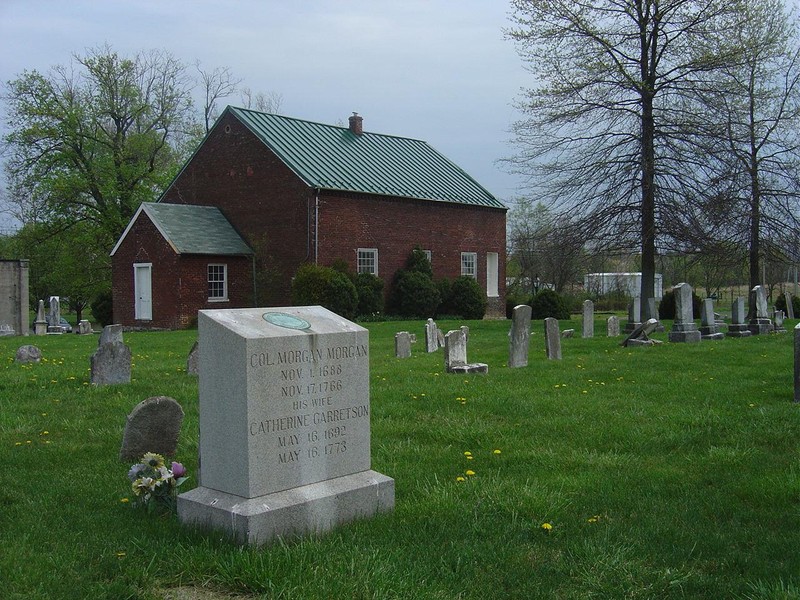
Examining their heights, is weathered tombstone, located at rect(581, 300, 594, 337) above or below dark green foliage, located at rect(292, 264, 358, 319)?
below

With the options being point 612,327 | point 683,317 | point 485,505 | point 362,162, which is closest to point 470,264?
point 362,162

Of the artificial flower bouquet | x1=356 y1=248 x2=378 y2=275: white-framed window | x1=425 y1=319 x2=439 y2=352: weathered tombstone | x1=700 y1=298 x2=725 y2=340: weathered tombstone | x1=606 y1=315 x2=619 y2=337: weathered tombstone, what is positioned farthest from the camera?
x1=356 y1=248 x2=378 y2=275: white-framed window

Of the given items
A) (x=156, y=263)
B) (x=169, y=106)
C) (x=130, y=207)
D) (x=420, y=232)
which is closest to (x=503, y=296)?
(x=420, y=232)

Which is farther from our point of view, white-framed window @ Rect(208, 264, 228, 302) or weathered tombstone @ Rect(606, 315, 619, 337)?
white-framed window @ Rect(208, 264, 228, 302)

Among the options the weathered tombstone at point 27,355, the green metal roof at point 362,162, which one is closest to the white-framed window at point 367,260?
the green metal roof at point 362,162

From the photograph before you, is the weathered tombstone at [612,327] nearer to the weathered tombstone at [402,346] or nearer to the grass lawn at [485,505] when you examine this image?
the weathered tombstone at [402,346]

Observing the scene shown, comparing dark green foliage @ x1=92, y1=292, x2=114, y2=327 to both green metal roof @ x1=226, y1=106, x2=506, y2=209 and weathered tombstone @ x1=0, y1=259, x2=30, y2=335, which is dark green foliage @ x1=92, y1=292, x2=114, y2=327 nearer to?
weathered tombstone @ x1=0, y1=259, x2=30, y2=335

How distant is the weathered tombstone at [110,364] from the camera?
11086 mm

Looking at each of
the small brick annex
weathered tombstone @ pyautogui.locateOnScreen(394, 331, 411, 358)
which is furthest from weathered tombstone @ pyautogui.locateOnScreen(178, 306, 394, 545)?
the small brick annex

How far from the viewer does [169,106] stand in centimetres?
4884

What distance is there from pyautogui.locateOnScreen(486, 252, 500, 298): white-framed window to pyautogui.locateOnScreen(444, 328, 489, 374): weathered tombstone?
2622 cm

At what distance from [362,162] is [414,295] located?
6.19 m

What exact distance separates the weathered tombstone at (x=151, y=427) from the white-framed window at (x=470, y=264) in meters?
30.7

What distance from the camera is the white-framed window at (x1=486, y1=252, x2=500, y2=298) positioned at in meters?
38.8
